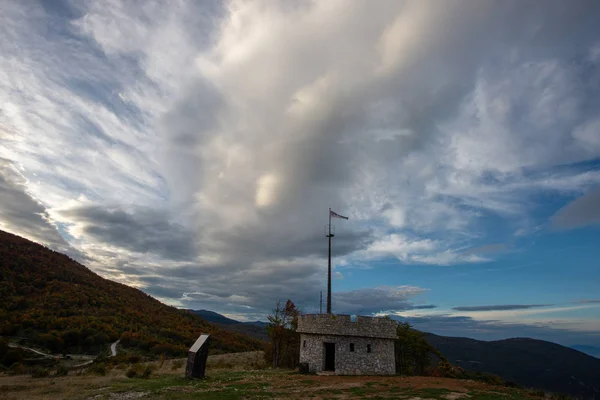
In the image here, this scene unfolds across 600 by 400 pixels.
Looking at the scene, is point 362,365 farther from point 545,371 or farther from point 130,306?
point 545,371

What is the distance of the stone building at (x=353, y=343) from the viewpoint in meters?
22.4

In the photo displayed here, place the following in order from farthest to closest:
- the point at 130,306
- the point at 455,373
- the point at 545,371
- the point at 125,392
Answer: the point at 545,371, the point at 130,306, the point at 455,373, the point at 125,392

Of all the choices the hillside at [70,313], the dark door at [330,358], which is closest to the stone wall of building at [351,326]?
the dark door at [330,358]

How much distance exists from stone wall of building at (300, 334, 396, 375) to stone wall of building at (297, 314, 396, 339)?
45 centimetres

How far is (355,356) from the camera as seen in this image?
73.8 ft

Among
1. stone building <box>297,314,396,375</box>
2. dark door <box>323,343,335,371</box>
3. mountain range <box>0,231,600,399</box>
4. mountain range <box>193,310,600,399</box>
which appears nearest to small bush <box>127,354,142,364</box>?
mountain range <box>0,231,600,399</box>

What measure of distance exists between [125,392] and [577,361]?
119015 millimetres

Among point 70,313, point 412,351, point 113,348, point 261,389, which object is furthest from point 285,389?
point 70,313

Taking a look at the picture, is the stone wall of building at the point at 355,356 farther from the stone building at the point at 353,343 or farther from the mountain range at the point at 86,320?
the mountain range at the point at 86,320

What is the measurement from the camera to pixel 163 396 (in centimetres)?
1495

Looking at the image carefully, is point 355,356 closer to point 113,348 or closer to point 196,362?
point 196,362

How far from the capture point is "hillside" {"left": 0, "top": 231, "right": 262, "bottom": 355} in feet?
122

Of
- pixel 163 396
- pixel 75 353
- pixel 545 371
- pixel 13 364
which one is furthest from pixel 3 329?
pixel 545 371

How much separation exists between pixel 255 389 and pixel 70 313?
39.6 metres
